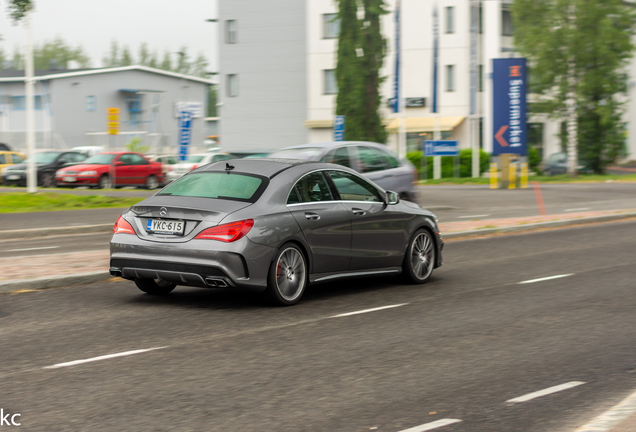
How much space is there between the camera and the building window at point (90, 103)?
65.2 meters

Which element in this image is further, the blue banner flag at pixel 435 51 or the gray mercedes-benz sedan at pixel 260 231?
the blue banner flag at pixel 435 51

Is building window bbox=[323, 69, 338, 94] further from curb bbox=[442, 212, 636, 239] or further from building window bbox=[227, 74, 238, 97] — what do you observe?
curb bbox=[442, 212, 636, 239]

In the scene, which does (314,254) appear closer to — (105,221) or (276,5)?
(105,221)

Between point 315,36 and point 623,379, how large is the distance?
54.1m

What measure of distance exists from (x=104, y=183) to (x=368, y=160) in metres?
19.8

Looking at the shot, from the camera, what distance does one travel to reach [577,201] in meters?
27.6

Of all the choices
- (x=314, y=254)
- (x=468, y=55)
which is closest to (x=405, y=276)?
(x=314, y=254)

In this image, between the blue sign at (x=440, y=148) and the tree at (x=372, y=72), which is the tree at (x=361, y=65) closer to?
the tree at (x=372, y=72)

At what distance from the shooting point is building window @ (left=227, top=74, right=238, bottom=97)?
60.9 metres

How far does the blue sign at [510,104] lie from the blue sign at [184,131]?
44.4 ft

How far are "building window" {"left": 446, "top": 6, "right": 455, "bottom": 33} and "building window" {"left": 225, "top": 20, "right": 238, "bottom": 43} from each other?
1573 cm

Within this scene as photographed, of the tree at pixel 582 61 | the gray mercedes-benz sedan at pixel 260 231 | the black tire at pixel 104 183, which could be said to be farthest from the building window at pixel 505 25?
the gray mercedes-benz sedan at pixel 260 231

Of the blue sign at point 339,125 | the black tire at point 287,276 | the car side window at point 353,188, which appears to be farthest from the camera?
the blue sign at point 339,125

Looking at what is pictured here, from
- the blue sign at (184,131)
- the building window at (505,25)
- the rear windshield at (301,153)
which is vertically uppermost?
the building window at (505,25)
